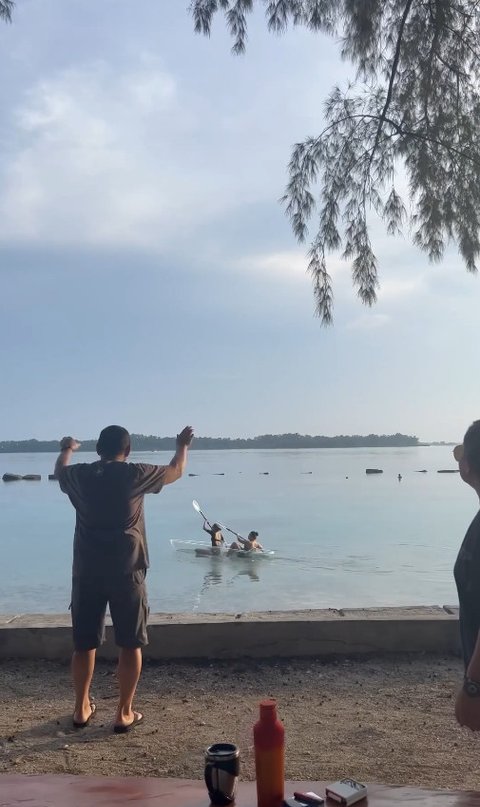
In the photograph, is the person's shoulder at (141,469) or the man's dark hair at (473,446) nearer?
the man's dark hair at (473,446)

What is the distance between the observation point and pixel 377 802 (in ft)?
8.93

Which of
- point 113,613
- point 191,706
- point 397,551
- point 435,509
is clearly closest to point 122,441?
point 113,613

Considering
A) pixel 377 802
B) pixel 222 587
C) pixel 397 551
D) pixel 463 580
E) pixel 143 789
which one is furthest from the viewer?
pixel 397 551

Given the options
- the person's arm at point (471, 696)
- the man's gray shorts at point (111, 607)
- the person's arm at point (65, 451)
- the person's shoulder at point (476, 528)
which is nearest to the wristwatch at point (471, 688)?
the person's arm at point (471, 696)

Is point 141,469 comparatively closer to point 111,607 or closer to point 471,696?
point 111,607

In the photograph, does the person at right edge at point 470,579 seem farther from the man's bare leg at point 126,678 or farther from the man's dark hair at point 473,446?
the man's bare leg at point 126,678

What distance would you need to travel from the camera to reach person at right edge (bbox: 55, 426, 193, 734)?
4188 mm

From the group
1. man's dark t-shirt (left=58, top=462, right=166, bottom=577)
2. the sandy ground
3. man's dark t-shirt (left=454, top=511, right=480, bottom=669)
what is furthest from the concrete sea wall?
man's dark t-shirt (left=454, top=511, right=480, bottom=669)

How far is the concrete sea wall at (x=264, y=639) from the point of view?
5.48m

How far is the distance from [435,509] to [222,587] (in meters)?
27.0

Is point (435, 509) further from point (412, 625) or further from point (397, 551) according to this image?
point (412, 625)

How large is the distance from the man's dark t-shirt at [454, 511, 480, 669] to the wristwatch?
0.30 ft

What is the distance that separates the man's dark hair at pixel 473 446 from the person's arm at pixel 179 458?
2222 millimetres

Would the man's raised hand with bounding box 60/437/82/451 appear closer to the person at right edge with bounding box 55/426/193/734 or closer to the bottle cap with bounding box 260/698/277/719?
the person at right edge with bounding box 55/426/193/734
